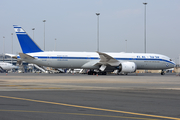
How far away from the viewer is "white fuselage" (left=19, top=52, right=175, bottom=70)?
148 ft

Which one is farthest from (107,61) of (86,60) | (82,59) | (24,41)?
(24,41)

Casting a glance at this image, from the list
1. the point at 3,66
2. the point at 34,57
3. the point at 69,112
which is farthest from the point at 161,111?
the point at 3,66

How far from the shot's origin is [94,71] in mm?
50344

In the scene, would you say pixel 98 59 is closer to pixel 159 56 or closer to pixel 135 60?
pixel 135 60

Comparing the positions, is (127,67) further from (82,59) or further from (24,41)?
(24,41)

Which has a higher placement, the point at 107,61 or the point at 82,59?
the point at 82,59

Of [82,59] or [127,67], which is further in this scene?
[82,59]

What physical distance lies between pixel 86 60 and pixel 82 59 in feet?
2.58

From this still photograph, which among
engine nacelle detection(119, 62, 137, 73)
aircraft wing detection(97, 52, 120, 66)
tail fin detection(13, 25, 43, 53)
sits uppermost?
tail fin detection(13, 25, 43, 53)

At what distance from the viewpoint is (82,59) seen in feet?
154

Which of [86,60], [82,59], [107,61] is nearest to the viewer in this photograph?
[107,61]

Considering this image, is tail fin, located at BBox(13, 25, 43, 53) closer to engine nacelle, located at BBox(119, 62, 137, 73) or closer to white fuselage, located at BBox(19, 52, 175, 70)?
white fuselage, located at BBox(19, 52, 175, 70)

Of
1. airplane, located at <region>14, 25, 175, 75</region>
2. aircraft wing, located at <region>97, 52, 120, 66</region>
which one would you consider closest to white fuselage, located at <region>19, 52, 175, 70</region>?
airplane, located at <region>14, 25, 175, 75</region>

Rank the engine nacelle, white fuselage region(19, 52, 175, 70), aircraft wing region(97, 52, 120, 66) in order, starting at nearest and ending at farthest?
white fuselage region(19, 52, 175, 70)
aircraft wing region(97, 52, 120, 66)
the engine nacelle
